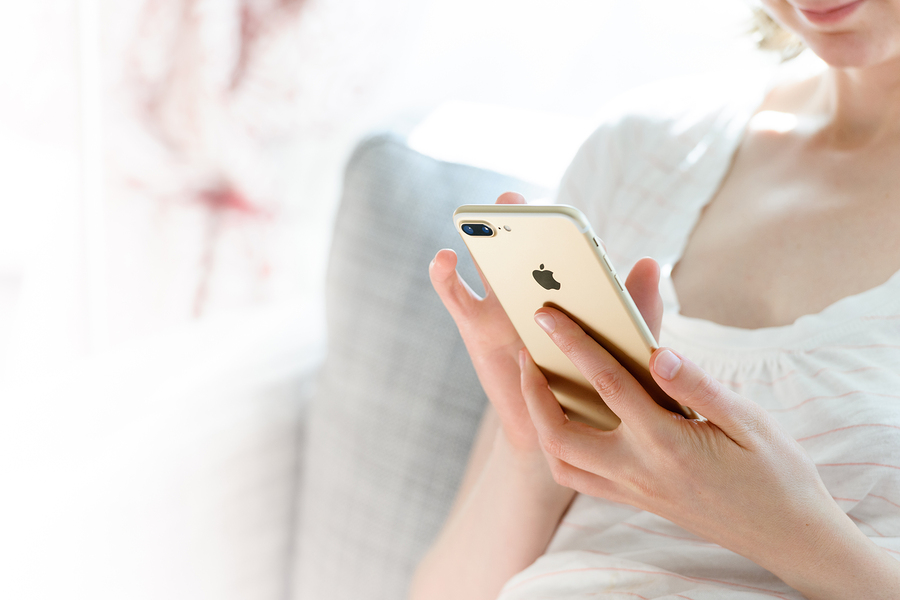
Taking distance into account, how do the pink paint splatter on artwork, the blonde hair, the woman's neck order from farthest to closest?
the pink paint splatter on artwork < the blonde hair < the woman's neck

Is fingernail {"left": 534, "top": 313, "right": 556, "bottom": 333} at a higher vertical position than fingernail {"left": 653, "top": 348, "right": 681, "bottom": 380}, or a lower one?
lower

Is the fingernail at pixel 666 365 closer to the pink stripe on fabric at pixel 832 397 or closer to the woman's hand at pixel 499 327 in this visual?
the woman's hand at pixel 499 327

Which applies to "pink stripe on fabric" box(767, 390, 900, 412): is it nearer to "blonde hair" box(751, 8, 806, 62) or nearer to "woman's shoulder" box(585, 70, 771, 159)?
"woman's shoulder" box(585, 70, 771, 159)

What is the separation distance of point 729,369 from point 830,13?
310 mm

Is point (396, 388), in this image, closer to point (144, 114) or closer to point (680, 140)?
point (680, 140)

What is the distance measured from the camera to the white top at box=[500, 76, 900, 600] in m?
A: 0.56

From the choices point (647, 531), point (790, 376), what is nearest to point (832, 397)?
point (790, 376)

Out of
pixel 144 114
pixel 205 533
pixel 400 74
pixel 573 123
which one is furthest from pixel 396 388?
pixel 400 74

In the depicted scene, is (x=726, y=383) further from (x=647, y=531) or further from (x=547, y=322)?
(x=547, y=322)

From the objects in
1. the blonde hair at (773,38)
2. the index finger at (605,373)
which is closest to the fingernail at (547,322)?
the index finger at (605,373)

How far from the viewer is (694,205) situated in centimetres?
74

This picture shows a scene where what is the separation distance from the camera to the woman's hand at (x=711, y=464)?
16.7 inches

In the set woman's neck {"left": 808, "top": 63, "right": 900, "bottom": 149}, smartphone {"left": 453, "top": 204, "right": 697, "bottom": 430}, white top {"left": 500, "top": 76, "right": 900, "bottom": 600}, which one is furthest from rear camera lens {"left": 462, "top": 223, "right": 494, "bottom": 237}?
woman's neck {"left": 808, "top": 63, "right": 900, "bottom": 149}

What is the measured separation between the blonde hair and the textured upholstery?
318 mm
